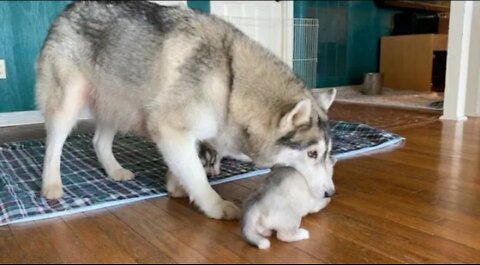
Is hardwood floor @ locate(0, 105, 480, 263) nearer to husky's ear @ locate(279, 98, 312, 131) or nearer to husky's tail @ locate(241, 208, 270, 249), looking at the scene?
husky's tail @ locate(241, 208, 270, 249)

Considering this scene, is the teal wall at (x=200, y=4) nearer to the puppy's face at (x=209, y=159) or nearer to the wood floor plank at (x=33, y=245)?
the puppy's face at (x=209, y=159)

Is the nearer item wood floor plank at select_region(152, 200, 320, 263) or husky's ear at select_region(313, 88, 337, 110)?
wood floor plank at select_region(152, 200, 320, 263)

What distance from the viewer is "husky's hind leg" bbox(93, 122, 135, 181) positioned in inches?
86.7

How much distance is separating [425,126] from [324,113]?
91.8 inches

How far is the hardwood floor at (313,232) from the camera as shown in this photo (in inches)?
53.6

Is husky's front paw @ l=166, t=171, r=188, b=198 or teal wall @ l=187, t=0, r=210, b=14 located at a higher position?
teal wall @ l=187, t=0, r=210, b=14

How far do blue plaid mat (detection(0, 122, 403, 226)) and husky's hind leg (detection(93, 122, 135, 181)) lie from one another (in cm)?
5

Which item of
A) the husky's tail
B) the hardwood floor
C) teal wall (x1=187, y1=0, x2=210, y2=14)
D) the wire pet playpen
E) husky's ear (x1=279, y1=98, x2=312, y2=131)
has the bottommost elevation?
the hardwood floor

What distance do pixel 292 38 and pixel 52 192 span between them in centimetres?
458

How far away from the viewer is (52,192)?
1.88 m

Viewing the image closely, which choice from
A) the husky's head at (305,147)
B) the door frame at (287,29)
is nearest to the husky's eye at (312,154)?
the husky's head at (305,147)

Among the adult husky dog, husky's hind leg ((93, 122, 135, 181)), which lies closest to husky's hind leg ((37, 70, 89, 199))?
the adult husky dog

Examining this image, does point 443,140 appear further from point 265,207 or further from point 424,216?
point 265,207

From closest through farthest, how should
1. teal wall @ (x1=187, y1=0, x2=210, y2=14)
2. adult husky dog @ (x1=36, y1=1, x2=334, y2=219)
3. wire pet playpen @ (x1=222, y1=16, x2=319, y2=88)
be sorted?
adult husky dog @ (x1=36, y1=1, x2=334, y2=219) < teal wall @ (x1=187, y1=0, x2=210, y2=14) < wire pet playpen @ (x1=222, y1=16, x2=319, y2=88)
